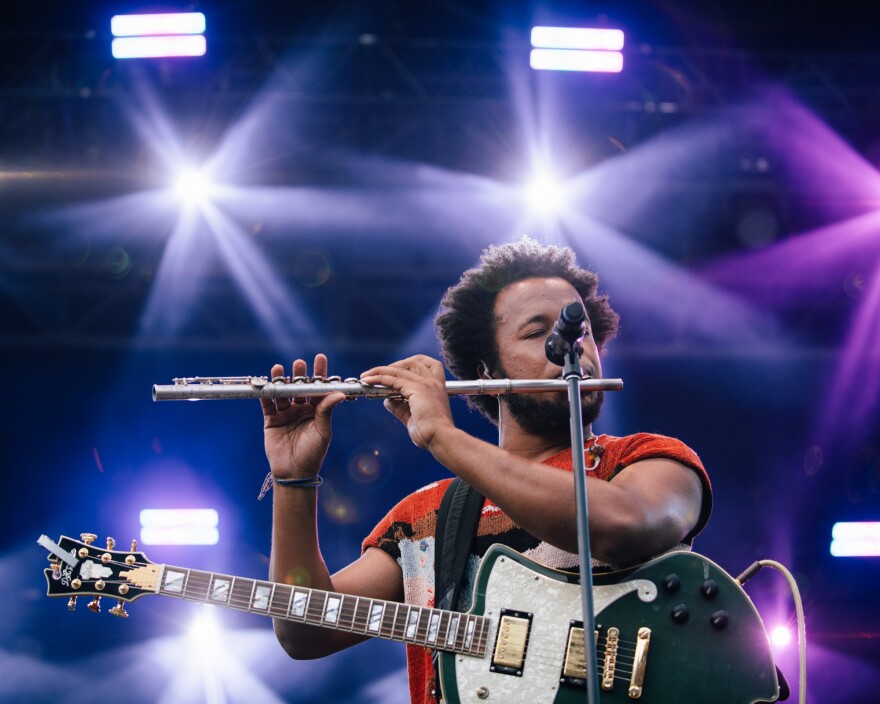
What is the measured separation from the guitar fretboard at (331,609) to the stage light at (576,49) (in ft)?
18.4

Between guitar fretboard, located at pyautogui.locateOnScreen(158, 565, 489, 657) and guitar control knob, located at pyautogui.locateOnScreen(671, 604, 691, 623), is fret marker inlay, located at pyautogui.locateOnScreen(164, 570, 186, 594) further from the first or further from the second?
guitar control knob, located at pyautogui.locateOnScreen(671, 604, 691, 623)

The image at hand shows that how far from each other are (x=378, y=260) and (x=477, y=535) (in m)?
5.50

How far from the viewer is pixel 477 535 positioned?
8.61 feet

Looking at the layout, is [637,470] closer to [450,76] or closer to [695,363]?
[450,76]

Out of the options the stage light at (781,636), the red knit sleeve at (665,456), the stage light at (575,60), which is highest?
the stage light at (575,60)

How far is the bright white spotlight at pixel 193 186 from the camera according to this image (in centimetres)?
736

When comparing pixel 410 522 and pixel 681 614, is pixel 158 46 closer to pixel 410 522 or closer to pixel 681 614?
pixel 410 522

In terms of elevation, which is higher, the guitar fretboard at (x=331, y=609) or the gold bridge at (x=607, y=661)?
the guitar fretboard at (x=331, y=609)

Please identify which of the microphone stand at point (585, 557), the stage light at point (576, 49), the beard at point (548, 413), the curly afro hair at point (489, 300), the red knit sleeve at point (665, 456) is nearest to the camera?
the microphone stand at point (585, 557)

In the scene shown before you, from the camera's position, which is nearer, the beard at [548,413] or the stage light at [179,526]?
the beard at [548,413]

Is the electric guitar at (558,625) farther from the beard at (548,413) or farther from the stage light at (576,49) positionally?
the stage light at (576,49)

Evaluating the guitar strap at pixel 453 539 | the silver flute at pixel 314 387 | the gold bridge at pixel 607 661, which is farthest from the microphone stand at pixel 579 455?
the guitar strap at pixel 453 539

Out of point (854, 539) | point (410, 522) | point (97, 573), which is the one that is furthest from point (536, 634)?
point (854, 539)

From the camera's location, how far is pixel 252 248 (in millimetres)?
7695
